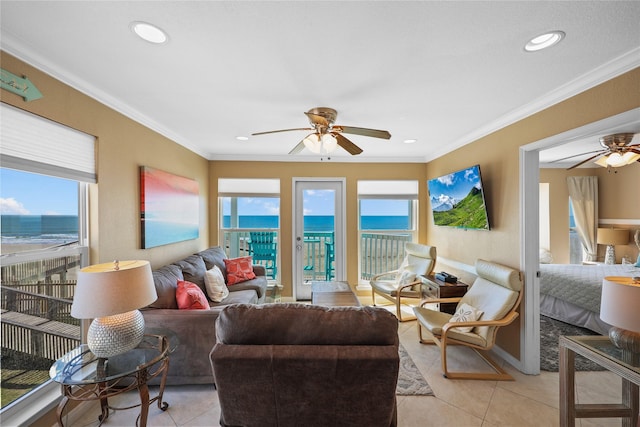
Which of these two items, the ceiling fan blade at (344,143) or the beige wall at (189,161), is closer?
the beige wall at (189,161)

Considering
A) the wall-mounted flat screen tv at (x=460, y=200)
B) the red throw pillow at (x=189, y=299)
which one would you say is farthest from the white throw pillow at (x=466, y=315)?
the red throw pillow at (x=189, y=299)

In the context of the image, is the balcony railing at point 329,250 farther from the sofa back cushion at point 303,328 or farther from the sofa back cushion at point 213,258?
the sofa back cushion at point 303,328

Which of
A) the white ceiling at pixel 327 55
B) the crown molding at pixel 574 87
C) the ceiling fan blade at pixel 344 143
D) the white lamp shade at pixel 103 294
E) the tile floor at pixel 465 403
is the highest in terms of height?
the white ceiling at pixel 327 55

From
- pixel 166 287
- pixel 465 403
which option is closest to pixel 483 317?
pixel 465 403

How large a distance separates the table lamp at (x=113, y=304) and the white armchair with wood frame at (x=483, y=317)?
97.5 inches

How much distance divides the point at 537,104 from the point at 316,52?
203cm

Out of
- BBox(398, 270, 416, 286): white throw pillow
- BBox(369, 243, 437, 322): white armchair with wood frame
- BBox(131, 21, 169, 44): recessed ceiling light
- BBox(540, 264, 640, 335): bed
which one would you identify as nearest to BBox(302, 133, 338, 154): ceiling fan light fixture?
BBox(131, 21, 169, 44): recessed ceiling light

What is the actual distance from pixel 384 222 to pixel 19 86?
14.5 ft

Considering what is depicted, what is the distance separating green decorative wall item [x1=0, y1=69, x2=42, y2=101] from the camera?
1.49 metres

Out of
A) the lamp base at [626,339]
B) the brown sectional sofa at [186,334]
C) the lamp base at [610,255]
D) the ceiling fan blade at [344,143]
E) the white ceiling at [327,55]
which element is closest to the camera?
the white ceiling at [327,55]

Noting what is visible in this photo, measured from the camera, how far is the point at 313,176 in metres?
4.56

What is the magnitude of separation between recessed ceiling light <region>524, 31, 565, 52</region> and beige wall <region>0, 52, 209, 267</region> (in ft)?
9.72

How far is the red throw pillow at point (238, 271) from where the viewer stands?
3.75 meters

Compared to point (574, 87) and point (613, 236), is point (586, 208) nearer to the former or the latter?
point (613, 236)
